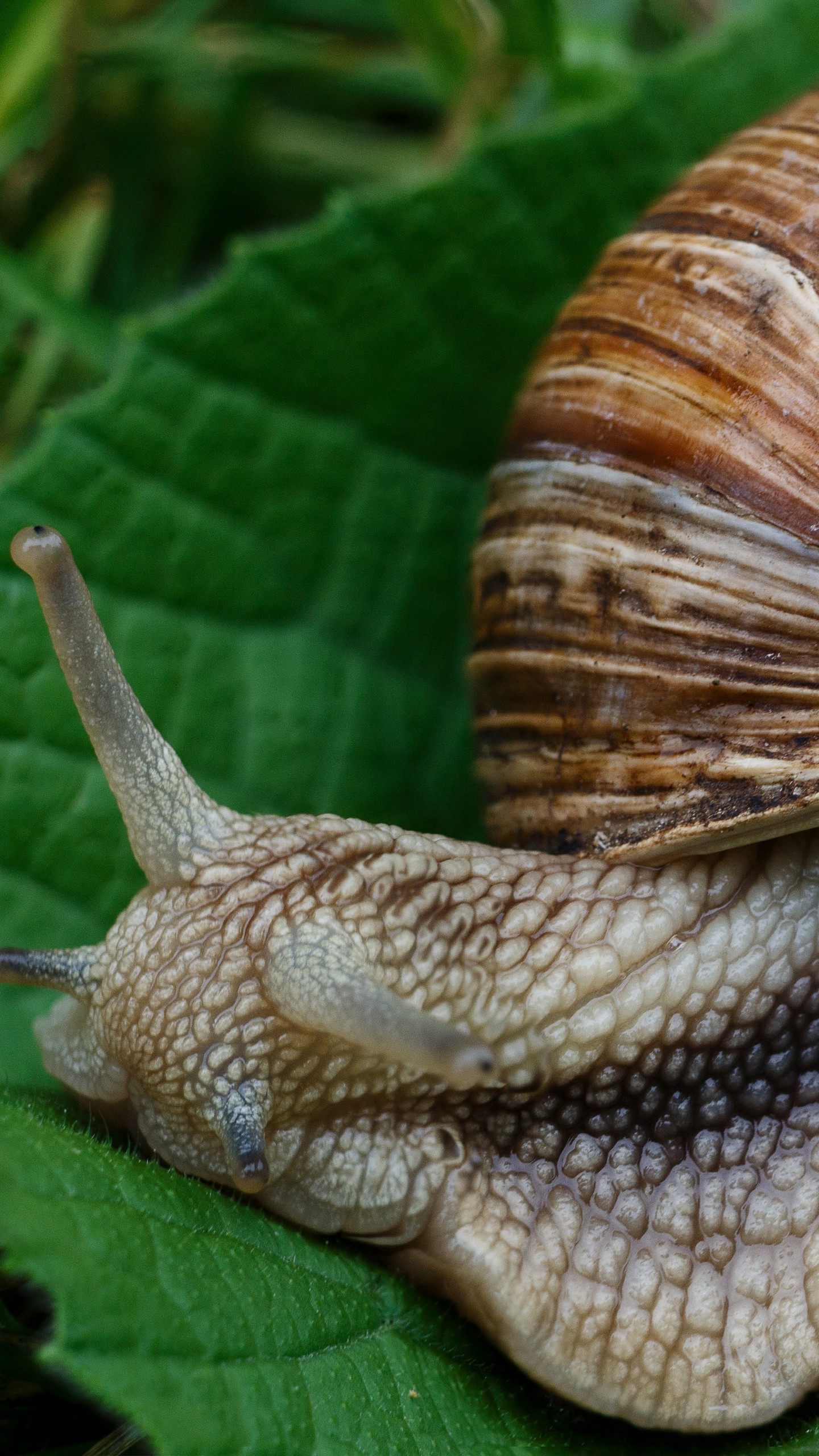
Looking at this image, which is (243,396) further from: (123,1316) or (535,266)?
(123,1316)

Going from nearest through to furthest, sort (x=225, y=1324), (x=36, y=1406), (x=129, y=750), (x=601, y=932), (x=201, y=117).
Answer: (x=225, y=1324) < (x=36, y=1406) < (x=129, y=750) < (x=601, y=932) < (x=201, y=117)

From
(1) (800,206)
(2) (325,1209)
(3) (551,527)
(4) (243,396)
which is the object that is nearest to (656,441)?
(3) (551,527)

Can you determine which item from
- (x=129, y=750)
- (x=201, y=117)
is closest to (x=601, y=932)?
(x=129, y=750)

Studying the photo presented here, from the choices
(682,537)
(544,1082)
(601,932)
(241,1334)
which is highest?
(682,537)

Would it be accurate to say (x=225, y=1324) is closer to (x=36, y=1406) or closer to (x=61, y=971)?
(x=36, y=1406)

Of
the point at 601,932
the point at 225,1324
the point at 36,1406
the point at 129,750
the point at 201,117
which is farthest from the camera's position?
the point at 201,117

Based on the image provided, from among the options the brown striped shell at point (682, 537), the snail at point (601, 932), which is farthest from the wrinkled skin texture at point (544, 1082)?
the brown striped shell at point (682, 537)

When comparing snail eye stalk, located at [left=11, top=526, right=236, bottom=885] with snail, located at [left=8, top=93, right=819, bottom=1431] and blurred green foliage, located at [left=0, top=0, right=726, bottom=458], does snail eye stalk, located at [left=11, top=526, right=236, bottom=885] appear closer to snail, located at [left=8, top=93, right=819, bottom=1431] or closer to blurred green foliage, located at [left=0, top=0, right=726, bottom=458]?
snail, located at [left=8, top=93, right=819, bottom=1431]

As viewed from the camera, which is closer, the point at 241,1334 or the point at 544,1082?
the point at 241,1334
